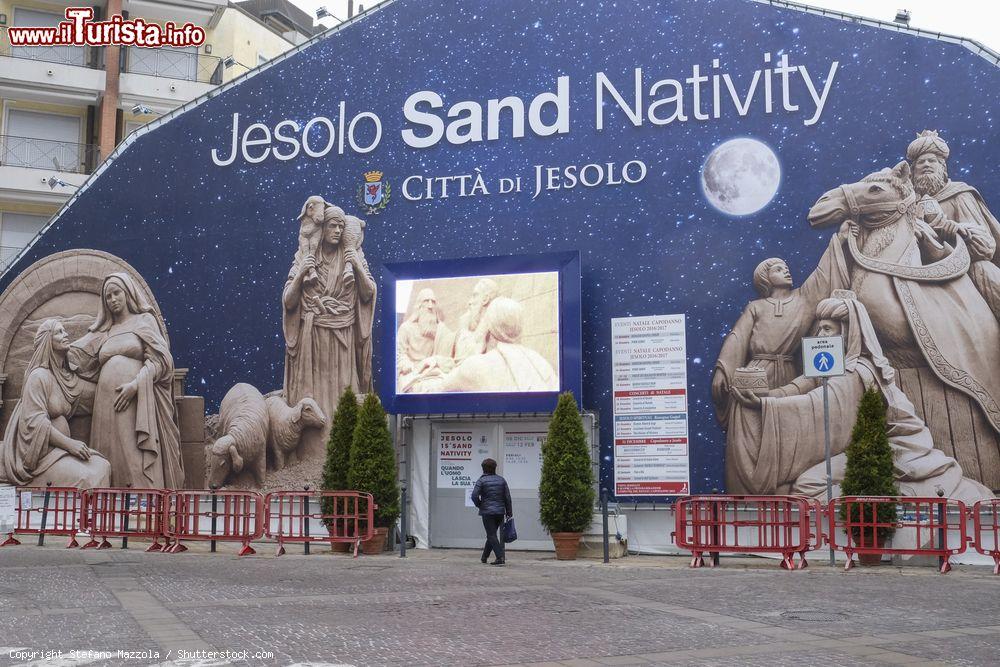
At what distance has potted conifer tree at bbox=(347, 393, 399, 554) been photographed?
61.4ft

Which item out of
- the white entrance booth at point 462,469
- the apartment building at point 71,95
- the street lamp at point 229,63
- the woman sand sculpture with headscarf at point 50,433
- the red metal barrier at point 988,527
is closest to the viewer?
the red metal barrier at point 988,527

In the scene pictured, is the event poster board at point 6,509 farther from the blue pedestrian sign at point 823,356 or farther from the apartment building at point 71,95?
the apartment building at point 71,95

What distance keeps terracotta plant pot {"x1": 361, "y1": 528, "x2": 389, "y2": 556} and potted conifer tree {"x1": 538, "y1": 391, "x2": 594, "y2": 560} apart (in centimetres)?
277

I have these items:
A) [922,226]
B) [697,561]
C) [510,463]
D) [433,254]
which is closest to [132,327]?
[433,254]

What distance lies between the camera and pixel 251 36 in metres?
40.2

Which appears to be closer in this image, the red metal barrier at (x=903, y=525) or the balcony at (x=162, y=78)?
the red metal barrier at (x=903, y=525)

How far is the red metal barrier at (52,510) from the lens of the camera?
64.2ft

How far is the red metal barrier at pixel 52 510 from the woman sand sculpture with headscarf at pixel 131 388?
1.52 metres

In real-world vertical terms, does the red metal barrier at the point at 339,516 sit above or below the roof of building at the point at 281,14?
below

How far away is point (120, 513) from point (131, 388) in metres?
4.47

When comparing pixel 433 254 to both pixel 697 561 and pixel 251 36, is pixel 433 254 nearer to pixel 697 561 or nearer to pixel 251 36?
pixel 697 561

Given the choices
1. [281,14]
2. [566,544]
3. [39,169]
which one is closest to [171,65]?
[39,169]

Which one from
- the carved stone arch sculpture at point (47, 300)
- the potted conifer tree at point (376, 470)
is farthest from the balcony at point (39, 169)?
the potted conifer tree at point (376, 470)

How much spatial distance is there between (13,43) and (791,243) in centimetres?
2505
